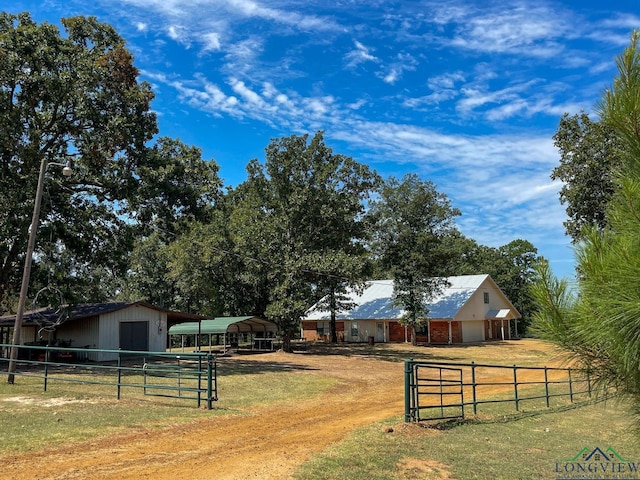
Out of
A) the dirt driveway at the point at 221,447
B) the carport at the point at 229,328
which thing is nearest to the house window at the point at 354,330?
the carport at the point at 229,328

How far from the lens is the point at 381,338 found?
48.1m

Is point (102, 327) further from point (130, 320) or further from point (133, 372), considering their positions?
point (133, 372)

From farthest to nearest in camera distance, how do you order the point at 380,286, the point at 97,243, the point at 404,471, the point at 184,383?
1. the point at 380,286
2. the point at 97,243
3. the point at 184,383
4. the point at 404,471

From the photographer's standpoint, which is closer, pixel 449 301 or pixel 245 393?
pixel 245 393

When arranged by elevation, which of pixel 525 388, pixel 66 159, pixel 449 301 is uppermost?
pixel 66 159

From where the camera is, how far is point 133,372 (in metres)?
21.8

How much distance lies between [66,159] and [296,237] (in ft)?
50.8

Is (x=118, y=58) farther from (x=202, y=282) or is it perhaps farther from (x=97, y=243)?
(x=202, y=282)

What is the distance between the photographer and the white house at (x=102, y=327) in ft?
92.6

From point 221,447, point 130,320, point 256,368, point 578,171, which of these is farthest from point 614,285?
point 130,320

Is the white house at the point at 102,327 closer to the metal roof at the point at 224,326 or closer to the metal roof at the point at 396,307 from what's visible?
the metal roof at the point at 224,326

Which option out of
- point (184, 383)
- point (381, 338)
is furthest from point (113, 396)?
point (381, 338)

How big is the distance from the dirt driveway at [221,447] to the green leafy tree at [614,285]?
0.64 metres

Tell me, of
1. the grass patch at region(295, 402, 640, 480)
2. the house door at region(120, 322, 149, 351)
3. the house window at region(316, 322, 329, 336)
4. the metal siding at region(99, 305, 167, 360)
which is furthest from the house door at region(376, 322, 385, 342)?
the grass patch at region(295, 402, 640, 480)
